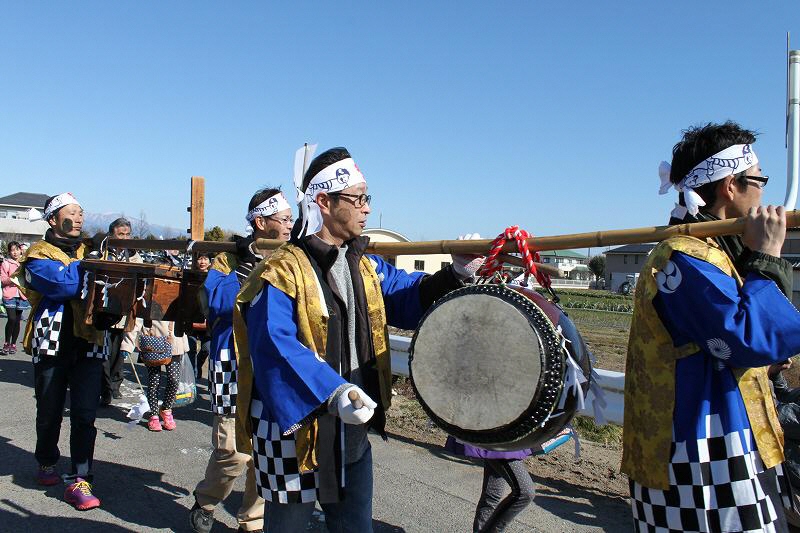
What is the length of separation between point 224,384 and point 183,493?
1.16 metres

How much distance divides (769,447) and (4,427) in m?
6.38

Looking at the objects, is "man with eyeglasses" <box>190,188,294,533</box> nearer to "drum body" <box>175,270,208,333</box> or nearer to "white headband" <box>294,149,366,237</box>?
"drum body" <box>175,270,208,333</box>

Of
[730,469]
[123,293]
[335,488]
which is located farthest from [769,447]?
[123,293]

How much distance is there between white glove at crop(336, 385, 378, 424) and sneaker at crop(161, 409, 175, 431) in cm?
463

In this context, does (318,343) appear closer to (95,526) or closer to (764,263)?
(764,263)

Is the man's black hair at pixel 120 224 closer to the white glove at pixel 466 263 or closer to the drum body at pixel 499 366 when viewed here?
the white glove at pixel 466 263

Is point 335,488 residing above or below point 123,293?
below

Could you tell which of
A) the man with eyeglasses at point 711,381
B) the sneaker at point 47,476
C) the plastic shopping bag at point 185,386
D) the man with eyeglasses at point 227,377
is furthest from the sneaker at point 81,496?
the man with eyeglasses at point 711,381

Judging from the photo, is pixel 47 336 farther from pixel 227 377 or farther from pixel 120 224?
pixel 120 224

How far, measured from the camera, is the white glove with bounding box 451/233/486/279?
275cm

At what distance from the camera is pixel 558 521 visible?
3963mm

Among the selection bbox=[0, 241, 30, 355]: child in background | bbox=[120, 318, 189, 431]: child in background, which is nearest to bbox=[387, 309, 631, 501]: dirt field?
bbox=[120, 318, 189, 431]: child in background

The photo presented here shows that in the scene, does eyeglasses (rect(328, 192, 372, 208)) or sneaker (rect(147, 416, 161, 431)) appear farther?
sneaker (rect(147, 416, 161, 431))

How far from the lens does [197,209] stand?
4.76 m
